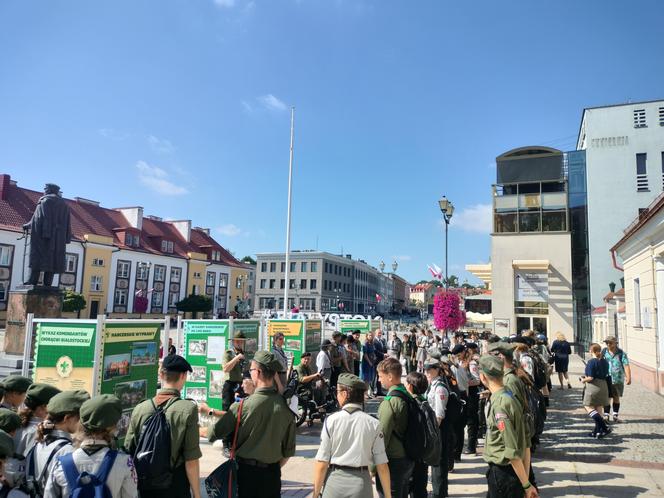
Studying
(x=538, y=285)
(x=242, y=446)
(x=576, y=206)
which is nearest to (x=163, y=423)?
(x=242, y=446)

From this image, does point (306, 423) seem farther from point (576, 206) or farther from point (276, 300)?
point (276, 300)

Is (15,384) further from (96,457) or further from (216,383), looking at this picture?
(216,383)

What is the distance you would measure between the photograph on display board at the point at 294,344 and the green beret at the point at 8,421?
9315mm

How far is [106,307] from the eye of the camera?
4653cm

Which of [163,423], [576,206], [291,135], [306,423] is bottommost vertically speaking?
[306,423]

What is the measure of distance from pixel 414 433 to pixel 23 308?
10.3 m

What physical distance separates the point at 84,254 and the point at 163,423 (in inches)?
1889

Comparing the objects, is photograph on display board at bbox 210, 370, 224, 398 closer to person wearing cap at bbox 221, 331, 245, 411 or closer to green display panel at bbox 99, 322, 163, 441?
person wearing cap at bbox 221, 331, 245, 411

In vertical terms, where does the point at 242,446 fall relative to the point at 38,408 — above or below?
below

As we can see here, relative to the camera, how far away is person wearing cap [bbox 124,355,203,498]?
317 centimetres

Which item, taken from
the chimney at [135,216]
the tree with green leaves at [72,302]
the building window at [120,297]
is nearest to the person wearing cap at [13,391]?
the tree with green leaves at [72,302]

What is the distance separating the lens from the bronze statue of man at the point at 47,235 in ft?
36.2

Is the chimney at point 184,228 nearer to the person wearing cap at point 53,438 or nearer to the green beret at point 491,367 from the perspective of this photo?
the person wearing cap at point 53,438

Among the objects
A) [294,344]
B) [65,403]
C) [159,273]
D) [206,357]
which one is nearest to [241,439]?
[65,403]
